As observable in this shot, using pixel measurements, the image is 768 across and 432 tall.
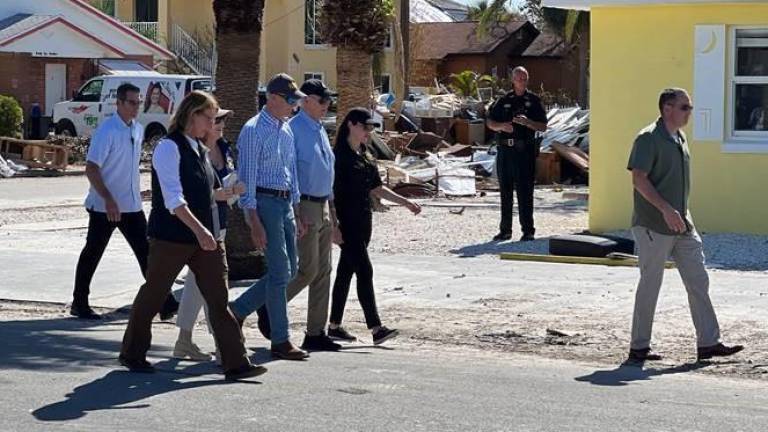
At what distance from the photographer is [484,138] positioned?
131 feet

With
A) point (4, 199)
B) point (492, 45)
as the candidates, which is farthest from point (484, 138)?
point (492, 45)

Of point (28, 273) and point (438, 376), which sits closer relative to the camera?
point (438, 376)

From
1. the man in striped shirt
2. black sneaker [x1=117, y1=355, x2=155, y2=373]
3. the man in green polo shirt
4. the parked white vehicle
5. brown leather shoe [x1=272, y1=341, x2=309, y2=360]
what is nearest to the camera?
black sneaker [x1=117, y1=355, x2=155, y2=373]

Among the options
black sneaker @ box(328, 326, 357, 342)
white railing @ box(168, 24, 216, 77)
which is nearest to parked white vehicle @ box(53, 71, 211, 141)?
white railing @ box(168, 24, 216, 77)

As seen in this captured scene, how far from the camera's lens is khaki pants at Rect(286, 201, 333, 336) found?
998 cm

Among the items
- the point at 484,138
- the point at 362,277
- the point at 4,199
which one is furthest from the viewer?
the point at 484,138

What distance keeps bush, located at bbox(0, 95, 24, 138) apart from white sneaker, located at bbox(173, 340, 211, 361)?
2571cm

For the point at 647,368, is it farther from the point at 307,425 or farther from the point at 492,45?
the point at 492,45

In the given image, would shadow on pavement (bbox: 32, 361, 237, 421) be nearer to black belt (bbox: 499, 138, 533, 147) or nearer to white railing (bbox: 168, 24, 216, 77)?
black belt (bbox: 499, 138, 533, 147)

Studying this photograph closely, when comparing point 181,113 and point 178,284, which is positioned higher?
point 181,113

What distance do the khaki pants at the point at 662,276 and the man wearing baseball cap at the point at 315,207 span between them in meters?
2.18

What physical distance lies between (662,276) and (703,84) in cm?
757

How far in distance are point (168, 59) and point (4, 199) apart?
23847mm

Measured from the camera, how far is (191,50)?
174 ft
